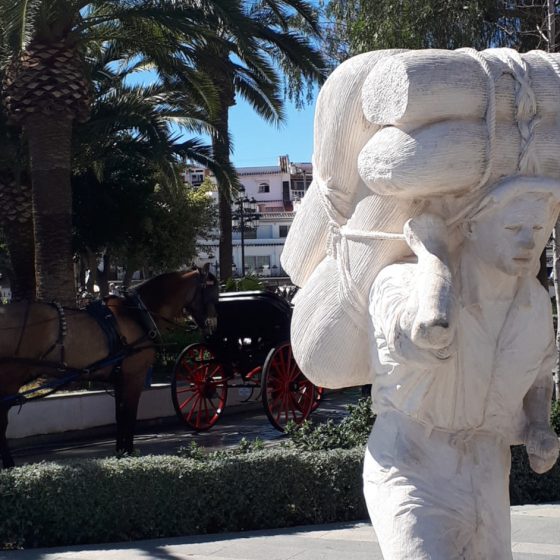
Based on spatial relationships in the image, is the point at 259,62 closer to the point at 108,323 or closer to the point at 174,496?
the point at 108,323

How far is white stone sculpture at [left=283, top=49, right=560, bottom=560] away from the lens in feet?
8.59

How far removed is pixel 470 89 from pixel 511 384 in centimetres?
84

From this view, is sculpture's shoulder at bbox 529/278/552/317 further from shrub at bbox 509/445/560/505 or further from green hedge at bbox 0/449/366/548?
shrub at bbox 509/445/560/505

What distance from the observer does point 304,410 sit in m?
11.4

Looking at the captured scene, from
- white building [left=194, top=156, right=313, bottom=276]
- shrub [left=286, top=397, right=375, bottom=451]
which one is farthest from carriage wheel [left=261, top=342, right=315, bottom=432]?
white building [left=194, top=156, right=313, bottom=276]

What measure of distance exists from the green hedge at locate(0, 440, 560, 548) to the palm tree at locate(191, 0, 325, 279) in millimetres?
6722

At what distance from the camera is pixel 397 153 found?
8.73 ft

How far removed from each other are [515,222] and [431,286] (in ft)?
1.05

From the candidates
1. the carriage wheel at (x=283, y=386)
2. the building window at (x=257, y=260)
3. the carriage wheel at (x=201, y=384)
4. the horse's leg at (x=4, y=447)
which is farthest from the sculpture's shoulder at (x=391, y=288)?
the building window at (x=257, y=260)

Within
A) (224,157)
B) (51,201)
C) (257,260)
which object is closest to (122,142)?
→ (224,157)

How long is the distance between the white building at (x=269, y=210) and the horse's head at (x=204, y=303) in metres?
40.0

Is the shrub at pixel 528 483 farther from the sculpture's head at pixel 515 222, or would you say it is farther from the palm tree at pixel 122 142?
the palm tree at pixel 122 142

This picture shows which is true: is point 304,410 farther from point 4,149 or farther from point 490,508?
point 490,508

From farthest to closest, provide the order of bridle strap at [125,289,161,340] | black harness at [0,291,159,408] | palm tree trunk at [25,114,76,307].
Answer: palm tree trunk at [25,114,76,307] < bridle strap at [125,289,161,340] < black harness at [0,291,159,408]
